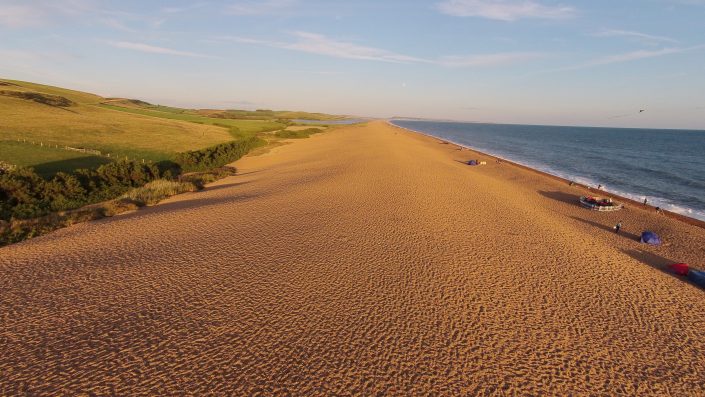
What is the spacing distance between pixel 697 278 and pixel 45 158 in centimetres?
5549

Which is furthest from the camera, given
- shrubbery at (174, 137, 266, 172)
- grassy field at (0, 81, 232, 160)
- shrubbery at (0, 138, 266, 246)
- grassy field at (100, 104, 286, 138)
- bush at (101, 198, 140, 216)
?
grassy field at (100, 104, 286, 138)

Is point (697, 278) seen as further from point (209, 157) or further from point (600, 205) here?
point (209, 157)

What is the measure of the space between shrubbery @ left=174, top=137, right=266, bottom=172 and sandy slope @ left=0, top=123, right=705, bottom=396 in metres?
22.8

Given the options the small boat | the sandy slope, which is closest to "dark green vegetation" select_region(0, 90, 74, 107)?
the sandy slope

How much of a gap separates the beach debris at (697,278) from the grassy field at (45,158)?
48.2 metres

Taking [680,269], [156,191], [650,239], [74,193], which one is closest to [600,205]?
[650,239]

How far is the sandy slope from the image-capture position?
343 inches

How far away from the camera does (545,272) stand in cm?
1556

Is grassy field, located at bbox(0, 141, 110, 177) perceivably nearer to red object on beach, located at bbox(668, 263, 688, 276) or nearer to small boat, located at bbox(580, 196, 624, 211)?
red object on beach, located at bbox(668, 263, 688, 276)

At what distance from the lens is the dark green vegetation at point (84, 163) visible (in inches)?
882

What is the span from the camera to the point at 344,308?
11.9 metres

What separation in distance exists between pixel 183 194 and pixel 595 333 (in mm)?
31712

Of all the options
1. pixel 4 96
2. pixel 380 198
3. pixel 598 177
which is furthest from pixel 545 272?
pixel 4 96

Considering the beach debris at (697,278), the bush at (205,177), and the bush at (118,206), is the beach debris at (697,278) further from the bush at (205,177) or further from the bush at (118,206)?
the bush at (205,177)
